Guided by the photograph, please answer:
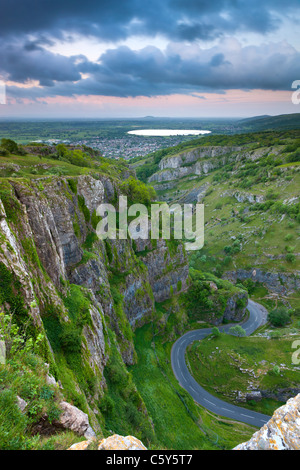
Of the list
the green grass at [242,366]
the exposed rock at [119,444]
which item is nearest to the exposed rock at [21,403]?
the exposed rock at [119,444]

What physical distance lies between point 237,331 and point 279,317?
20.0m

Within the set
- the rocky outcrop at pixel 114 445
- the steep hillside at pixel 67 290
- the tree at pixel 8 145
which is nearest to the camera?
the rocky outcrop at pixel 114 445

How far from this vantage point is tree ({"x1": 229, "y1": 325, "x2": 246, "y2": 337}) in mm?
71188

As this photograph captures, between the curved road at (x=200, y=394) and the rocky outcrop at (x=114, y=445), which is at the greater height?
the rocky outcrop at (x=114, y=445)

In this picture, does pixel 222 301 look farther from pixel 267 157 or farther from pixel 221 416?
pixel 267 157

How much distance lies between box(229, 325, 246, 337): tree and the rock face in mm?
68892

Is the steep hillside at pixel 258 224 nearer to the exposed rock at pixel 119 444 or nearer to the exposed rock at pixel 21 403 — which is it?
the exposed rock at pixel 119 444

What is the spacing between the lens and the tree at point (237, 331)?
234 ft

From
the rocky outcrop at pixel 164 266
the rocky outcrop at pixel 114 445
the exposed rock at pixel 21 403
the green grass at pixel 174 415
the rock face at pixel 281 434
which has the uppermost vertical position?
the exposed rock at pixel 21 403

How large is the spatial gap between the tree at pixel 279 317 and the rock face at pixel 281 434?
8346 cm

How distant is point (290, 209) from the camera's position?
115 m

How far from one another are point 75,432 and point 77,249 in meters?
23.2

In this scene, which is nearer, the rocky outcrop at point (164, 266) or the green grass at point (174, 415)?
the green grass at point (174, 415)

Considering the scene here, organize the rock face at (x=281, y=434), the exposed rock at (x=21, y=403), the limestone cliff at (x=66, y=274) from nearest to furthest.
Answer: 1. the rock face at (x=281, y=434)
2. the exposed rock at (x=21, y=403)
3. the limestone cliff at (x=66, y=274)
